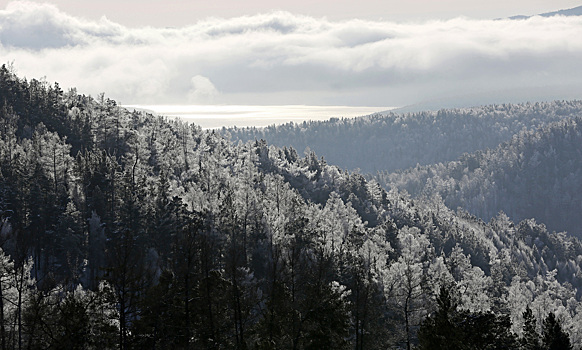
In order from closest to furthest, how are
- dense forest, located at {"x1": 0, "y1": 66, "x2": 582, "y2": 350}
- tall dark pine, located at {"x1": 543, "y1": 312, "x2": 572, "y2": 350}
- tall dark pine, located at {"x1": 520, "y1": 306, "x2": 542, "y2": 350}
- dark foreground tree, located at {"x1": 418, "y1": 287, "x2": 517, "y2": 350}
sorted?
dark foreground tree, located at {"x1": 418, "y1": 287, "x2": 517, "y2": 350} < dense forest, located at {"x1": 0, "y1": 66, "x2": 582, "y2": 350} < tall dark pine, located at {"x1": 543, "y1": 312, "x2": 572, "y2": 350} < tall dark pine, located at {"x1": 520, "y1": 306, "x2": 542, "y2": 350}

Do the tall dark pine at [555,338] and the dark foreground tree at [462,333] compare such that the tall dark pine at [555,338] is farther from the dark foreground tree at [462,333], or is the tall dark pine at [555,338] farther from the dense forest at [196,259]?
the dark foreground tree at [462,333]

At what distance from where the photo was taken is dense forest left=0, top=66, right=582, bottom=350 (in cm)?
3994

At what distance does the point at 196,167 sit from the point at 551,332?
11128 cm

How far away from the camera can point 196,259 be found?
1686 inches

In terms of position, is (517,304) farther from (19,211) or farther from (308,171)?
(19,211)

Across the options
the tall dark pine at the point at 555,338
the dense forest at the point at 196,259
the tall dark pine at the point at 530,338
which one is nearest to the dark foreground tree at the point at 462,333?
the dense forest at the point at 196,259

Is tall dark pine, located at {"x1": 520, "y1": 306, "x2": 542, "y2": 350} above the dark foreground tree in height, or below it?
below

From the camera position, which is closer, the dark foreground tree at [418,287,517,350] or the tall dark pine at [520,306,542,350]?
the dark foreground tree at [418,287,517,350]

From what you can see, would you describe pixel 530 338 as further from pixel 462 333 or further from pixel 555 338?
pixel 462 333

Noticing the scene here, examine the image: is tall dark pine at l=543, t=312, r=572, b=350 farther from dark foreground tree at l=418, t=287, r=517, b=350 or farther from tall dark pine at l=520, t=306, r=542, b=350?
dark foreground tree at l=418, t=287, r=517, b=350

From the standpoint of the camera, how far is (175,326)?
1438 inches

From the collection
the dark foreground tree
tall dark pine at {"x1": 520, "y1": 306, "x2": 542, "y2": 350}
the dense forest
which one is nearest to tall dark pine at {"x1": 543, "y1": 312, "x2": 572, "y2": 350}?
the dense forest

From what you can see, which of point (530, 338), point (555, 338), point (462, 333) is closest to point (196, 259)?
point (462, 333)

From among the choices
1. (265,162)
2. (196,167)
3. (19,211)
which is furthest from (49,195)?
(265,162)
